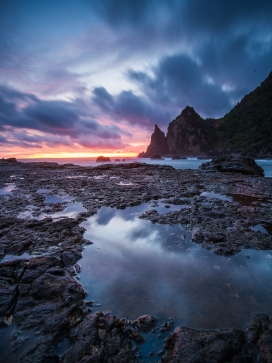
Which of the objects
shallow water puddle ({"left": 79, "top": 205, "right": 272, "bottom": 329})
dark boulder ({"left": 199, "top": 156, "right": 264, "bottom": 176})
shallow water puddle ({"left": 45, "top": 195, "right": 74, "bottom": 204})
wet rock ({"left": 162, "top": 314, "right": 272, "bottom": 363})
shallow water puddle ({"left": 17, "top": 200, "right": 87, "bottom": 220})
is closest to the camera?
wet rock ({"left": 162, "top": 314, "right": 272, "bottom": 363})

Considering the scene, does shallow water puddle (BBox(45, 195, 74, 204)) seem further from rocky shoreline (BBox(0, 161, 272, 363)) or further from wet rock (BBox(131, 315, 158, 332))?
wet rock (BBox(131, 315, 158, 332))

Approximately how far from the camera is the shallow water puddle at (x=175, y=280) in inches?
104

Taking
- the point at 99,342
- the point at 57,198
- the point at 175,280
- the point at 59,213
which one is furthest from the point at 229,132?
the point at 99,342

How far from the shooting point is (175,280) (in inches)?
131

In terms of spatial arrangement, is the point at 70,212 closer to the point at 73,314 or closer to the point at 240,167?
the point at 73,314

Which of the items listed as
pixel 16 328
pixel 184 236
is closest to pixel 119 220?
pixel 184 236

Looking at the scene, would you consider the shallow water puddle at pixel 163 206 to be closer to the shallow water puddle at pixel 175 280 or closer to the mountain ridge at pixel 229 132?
the shallow water puddle at pixel 175 280

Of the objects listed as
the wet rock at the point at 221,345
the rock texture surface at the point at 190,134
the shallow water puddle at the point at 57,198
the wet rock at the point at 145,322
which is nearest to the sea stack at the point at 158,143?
the rock texture surface at the point at 190,134

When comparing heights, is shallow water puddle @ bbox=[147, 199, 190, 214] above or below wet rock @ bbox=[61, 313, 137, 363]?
below

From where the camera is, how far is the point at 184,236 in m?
5.19

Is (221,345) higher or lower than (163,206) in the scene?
higher

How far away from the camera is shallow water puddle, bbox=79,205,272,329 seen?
263cm

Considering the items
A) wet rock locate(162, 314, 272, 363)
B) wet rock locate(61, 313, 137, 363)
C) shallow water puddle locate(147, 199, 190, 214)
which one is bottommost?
shallow water puddle locate(147, 199, 190, 214)

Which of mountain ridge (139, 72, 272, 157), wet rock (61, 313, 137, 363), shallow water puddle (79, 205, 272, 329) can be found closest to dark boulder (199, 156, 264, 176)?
shallow water puddle (79, 205, 272, 329)
